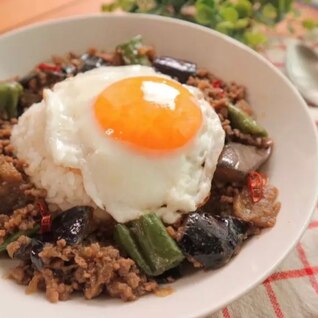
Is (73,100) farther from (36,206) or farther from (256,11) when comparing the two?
(256,11)

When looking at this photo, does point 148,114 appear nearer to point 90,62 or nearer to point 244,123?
point 244,123

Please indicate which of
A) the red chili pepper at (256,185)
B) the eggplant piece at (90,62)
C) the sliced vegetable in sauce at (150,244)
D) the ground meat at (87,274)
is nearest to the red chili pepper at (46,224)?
the ground meat at (87,274)

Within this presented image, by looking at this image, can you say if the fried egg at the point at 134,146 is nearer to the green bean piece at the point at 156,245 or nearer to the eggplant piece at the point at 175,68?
the green bean piece at the point at 156,245

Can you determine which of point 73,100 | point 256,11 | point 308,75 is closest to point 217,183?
point 73,100

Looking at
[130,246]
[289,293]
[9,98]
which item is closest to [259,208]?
[289,293]

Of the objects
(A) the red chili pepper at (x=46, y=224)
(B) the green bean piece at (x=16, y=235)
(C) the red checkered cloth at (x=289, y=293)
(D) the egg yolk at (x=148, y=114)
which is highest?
(D) the egg yolk at (x=148, y=114)
